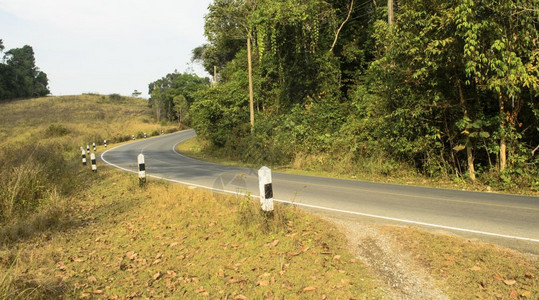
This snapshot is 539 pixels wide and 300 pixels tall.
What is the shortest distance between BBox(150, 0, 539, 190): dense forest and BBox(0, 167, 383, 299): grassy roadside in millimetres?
6713

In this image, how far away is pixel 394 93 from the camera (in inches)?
457

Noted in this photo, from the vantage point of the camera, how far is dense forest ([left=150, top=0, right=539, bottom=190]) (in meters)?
8.37

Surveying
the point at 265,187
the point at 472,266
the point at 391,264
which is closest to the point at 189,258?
the point at 265,187

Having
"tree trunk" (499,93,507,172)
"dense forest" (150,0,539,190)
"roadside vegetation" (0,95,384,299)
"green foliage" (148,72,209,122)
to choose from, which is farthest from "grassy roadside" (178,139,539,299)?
"green foliage" (148,72,209,122)

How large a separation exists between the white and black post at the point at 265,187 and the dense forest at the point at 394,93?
20.7 feet

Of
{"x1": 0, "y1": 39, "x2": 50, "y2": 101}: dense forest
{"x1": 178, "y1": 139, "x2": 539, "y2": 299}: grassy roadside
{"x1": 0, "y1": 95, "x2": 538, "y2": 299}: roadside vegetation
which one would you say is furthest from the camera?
{"x1": 0, "y1": 39, "x2": 50, "y2": 101}: dense forest

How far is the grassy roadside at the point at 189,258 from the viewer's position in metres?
3.70

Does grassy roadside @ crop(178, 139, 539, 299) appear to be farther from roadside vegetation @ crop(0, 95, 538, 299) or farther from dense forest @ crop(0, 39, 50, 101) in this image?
dense forest @ crop(0, 39, 50, 101)

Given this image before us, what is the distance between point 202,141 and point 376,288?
2313 cm

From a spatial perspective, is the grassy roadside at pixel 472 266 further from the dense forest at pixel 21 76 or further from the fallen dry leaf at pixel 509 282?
the dense forest at pixel 21 76

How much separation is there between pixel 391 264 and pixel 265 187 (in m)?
2.16

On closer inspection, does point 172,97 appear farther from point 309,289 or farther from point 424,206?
point 309,289

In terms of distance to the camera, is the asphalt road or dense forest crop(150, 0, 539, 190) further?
dense forest crop(150, 0, 539, 190)

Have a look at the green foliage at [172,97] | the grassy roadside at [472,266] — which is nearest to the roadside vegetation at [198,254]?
the grassy roadside at [472,266]
